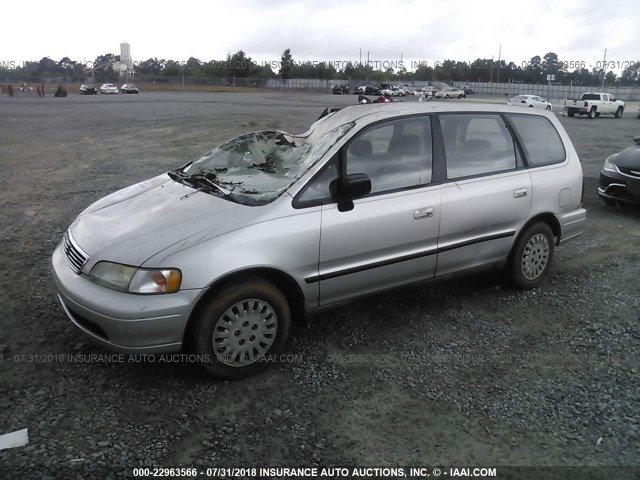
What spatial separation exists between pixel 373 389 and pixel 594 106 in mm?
33086

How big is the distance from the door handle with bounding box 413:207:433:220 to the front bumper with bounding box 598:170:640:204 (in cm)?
495

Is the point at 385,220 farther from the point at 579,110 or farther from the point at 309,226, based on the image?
the point at 579,110

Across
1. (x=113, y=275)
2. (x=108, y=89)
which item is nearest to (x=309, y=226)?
(x=113, y=275)

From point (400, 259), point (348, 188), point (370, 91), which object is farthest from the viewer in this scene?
point (370, 91)

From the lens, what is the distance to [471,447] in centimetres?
281

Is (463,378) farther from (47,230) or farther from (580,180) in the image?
(47,230)

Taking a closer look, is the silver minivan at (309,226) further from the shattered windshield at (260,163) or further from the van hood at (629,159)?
the van hood at (629,159)

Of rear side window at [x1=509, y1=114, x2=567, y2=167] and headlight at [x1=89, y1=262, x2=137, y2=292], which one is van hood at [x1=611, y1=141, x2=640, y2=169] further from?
headlight at [x1=89, y1=262, x2=137, y2=292]

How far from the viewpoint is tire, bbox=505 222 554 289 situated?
4.68 meters

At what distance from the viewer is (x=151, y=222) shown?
343cm

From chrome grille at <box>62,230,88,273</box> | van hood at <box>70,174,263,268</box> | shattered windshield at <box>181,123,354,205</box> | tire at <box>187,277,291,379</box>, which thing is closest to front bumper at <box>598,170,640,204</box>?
shattered windshield at <box>181,123,354,205</box>

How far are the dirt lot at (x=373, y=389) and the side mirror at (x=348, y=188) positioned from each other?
0.81 metres

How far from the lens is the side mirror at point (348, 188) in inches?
141

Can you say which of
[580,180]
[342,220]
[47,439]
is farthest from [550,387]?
[47,439]
